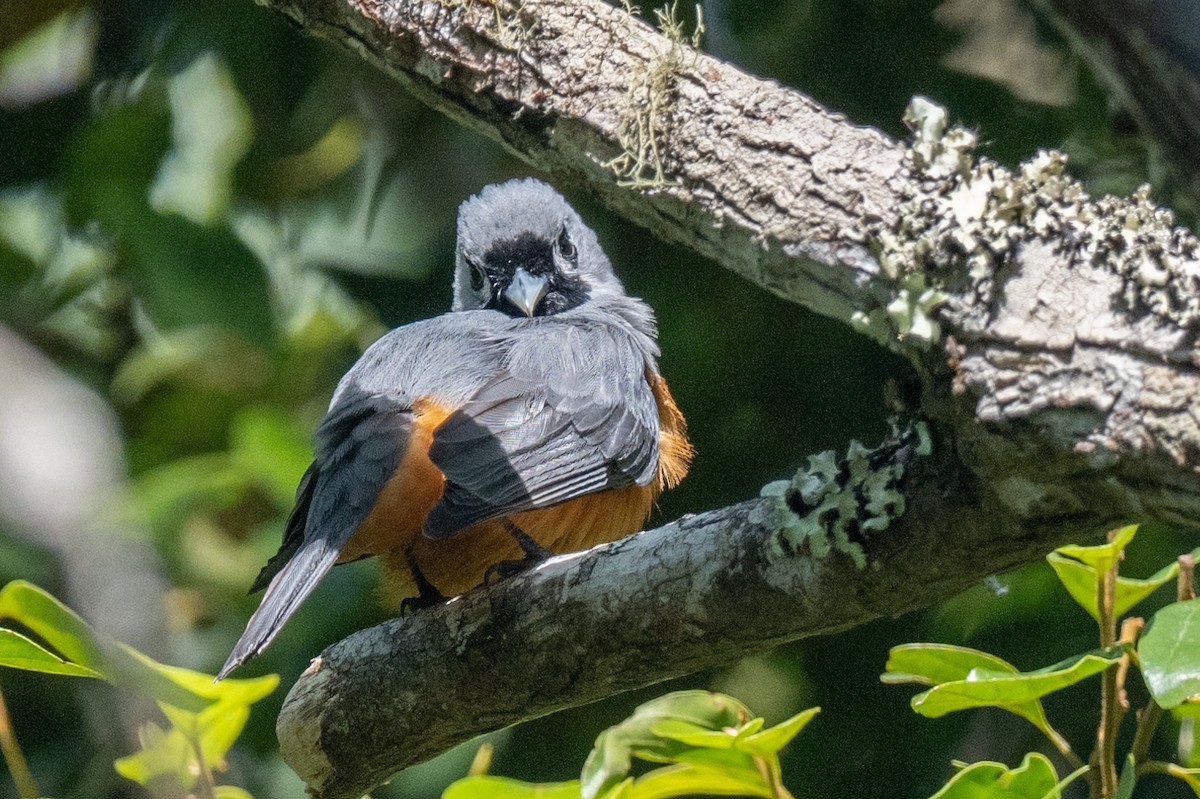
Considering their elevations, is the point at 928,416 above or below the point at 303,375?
above

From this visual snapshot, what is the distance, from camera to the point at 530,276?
4363mm

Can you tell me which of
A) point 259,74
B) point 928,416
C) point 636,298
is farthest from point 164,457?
point 928,416

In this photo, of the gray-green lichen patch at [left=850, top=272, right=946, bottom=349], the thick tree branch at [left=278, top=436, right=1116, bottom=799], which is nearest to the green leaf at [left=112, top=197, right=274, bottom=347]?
the thick tree branch at [left=278, top=436, right=1116, bottom=799]

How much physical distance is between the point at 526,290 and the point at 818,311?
1.94m

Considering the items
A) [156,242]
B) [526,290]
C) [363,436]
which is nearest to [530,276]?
[526,290]

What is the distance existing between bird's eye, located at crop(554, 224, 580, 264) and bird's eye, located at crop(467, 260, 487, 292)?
0.28m

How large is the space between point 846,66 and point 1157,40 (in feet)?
10.7

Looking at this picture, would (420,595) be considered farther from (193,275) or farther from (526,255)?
(193,275)

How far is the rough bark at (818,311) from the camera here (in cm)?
196

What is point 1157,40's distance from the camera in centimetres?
123

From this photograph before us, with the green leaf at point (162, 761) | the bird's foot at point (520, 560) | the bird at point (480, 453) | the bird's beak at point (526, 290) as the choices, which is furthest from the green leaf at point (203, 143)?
the green leaf at point (162, 761)

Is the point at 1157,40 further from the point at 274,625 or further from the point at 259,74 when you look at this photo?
the point at 259,74

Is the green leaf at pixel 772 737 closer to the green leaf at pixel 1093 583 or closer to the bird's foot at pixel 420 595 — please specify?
the green leaf at pixel 1093 583

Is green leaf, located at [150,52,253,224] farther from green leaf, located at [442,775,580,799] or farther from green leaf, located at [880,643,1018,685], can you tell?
green leaf, located at [880,643,1018,685]
